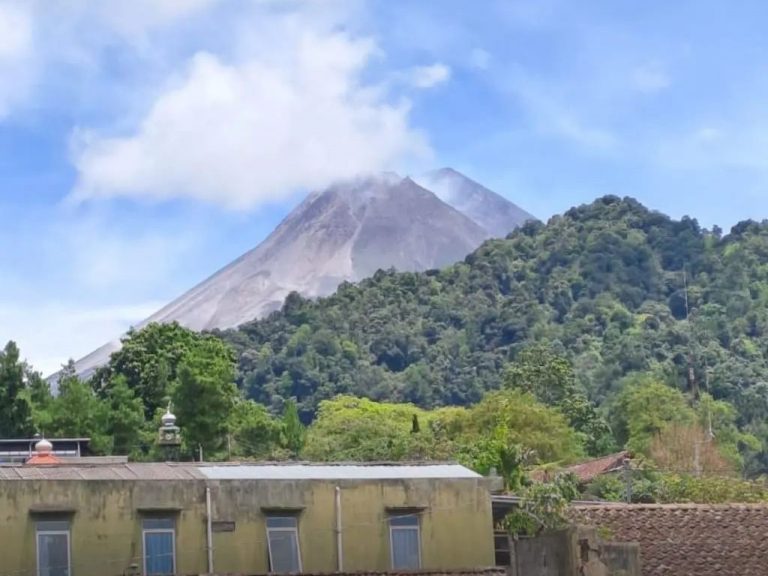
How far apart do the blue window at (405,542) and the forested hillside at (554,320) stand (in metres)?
85.9

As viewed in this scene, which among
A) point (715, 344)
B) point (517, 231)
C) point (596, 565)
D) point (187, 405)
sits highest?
point (517, 231)

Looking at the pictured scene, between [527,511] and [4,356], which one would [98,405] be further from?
[527,511]

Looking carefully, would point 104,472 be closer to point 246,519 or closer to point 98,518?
point 98,518

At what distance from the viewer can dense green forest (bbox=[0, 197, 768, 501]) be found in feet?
183

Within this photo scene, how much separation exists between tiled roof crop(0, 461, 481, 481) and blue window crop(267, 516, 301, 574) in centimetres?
81

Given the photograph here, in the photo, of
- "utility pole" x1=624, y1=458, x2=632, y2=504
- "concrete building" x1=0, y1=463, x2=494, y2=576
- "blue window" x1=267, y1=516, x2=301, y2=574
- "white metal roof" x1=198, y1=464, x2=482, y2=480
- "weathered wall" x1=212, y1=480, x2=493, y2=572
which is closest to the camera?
"concrete building" x1=0, y1=463, x2=494, y2=576

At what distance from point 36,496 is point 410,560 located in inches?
267

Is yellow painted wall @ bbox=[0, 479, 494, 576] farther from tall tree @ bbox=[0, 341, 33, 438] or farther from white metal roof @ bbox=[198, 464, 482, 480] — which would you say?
tall tree @ bbox=[0, 341, 33, 438]

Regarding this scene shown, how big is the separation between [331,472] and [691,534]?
7610 mm

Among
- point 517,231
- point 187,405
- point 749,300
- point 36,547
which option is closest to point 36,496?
point 36,547

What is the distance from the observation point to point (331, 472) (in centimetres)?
2894

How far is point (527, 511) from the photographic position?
29.4 metres

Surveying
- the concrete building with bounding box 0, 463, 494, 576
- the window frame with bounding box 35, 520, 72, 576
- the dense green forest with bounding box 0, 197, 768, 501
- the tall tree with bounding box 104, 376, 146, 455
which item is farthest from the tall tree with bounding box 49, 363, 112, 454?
the window frame with bounding box 35, 520, 72, 576

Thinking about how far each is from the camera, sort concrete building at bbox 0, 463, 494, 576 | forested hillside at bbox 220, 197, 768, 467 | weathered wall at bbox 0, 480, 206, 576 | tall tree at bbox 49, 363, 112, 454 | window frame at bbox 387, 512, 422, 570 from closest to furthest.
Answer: weathered wall at bbox 0, 480, 206, 576, concrete building at bbox 0, 463, 494, 576, window frame at bbox 387, 512, 422, 570, tall tree at bbox 49, 363, 112, 454, forested hillside at bbox 220, 197, 768, 467
